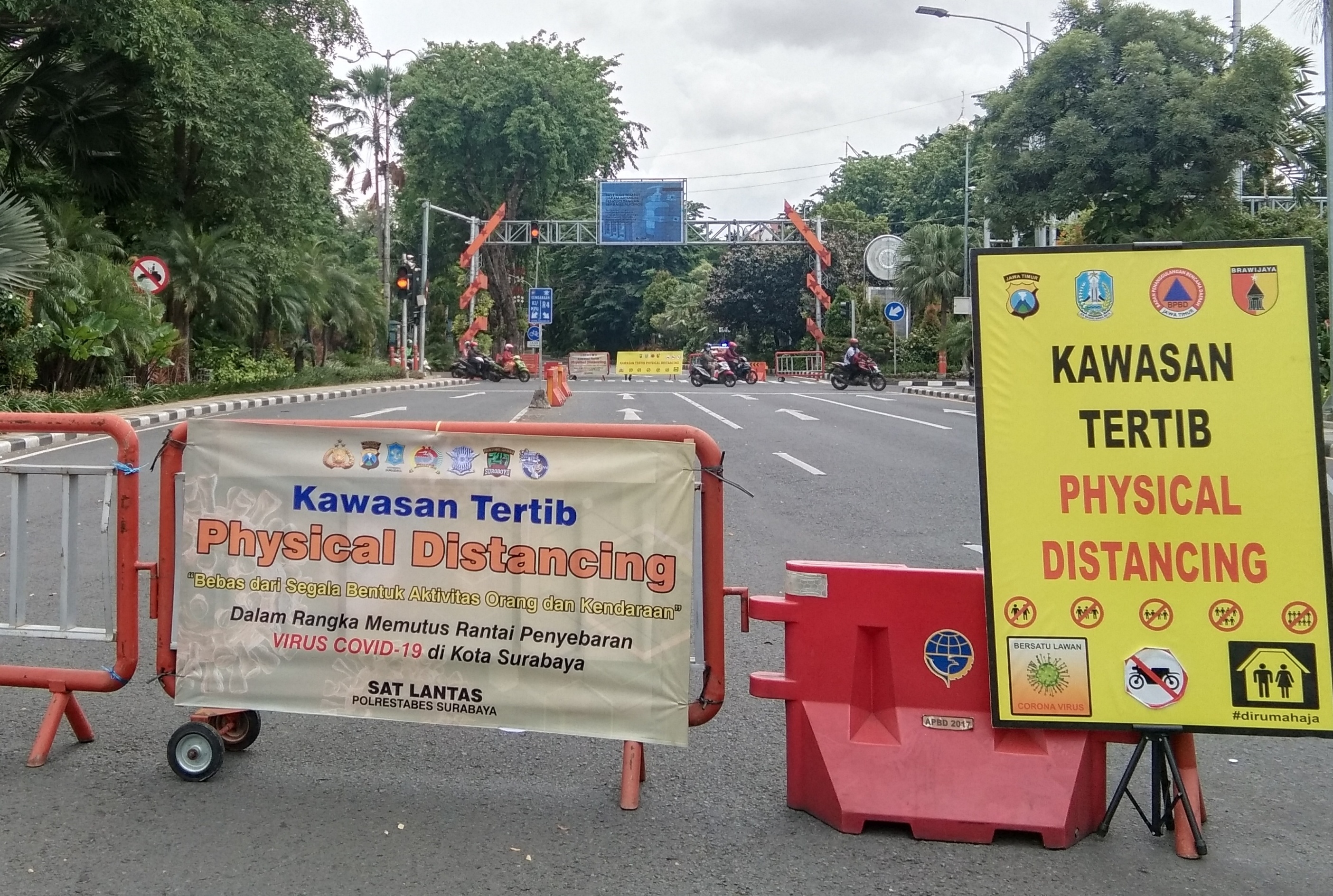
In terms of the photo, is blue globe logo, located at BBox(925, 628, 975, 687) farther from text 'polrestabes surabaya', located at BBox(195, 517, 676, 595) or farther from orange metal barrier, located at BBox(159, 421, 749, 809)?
text 'polrestabes surabaya', located at BBox(195, 517, 676, 595)

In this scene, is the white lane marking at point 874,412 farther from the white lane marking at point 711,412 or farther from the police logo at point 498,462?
the police logo at point 498,462

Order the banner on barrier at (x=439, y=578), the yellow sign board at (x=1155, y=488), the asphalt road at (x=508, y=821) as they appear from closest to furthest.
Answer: the asphalt road at (x=508, y=821), the yellow sign board at (x=1155, y=488), the banner on barrier at (x=439, y=578)

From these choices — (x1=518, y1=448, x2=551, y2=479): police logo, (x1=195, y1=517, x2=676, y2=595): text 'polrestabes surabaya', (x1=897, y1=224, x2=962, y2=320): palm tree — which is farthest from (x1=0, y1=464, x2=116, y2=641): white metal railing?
(x1=897, y1=224, x2=962, y2=320): palm tree

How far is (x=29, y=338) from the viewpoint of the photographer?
17.2m

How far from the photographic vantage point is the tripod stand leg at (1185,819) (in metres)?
3.40

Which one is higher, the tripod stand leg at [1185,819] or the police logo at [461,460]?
the police logo at [461,460]

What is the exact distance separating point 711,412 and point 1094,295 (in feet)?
61.2

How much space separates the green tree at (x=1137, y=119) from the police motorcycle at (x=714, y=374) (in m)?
12.1

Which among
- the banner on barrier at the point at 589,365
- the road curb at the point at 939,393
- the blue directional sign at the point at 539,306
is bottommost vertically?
the road curb at the point at 939,393

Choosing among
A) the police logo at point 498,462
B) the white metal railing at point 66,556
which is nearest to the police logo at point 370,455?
the police logo at point 498,462

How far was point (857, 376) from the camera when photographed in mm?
32969

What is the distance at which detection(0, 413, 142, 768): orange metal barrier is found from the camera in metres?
4.06

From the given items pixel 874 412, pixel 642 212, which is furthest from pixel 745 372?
pixel 874 412

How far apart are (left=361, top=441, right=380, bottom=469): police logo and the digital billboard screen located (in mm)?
41919
